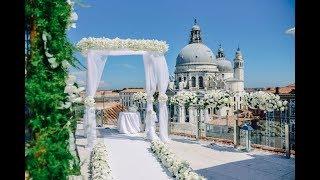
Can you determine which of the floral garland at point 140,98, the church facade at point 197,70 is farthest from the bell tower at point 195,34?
the floral garland at point 140,98

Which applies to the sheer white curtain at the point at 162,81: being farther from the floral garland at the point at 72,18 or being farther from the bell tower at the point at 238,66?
the bell tower at the point at 238,66

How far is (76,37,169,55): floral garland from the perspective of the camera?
1052 cm

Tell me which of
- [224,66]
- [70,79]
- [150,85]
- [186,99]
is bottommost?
[186,99]

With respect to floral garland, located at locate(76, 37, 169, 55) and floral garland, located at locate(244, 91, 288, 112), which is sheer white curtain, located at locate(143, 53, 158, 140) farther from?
floral garland, located at locate(244, 91, 288, 112)

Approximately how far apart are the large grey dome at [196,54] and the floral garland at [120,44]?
58704 millimetres

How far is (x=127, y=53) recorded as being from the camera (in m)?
11.7

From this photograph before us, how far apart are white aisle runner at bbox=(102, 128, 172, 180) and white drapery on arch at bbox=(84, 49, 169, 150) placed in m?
0.67

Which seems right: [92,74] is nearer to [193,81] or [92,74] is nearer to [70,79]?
[70,79]

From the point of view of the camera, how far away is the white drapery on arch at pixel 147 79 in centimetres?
1077

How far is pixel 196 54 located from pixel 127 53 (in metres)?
59.5

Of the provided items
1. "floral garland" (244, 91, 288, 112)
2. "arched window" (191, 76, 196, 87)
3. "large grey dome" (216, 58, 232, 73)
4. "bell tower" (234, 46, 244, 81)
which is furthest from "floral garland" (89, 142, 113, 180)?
"bell tower" (234, 46, 244, 81)

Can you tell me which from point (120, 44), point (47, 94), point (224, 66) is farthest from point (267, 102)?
point (224, 66)
